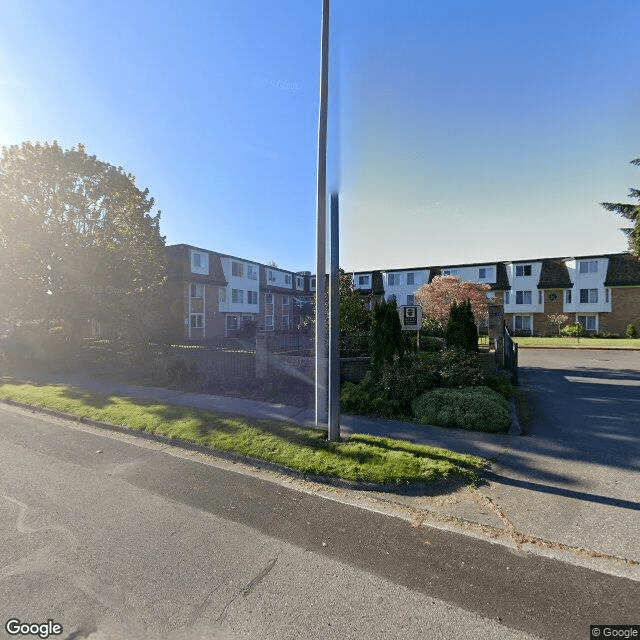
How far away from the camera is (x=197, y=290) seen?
31.4m

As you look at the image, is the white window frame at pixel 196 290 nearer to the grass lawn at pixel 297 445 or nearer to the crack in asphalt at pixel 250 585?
the grass lawn at pixel 297 445

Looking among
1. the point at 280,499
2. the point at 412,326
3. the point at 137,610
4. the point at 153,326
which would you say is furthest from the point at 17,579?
the point at 153,326

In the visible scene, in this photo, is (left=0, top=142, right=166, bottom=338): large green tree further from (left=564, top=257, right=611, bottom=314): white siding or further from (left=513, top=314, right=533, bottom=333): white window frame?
(left=564, top=257, right=611, bottom=314): white siding

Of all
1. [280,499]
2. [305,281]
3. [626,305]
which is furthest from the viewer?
[305,281]

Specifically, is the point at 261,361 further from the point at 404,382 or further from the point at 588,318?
the point at 588,318

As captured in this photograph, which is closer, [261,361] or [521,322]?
[261,361]

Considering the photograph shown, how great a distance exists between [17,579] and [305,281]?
48.6 meters

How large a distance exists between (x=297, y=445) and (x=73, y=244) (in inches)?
621

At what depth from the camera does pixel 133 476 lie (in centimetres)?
533

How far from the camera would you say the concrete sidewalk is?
3.54 meters

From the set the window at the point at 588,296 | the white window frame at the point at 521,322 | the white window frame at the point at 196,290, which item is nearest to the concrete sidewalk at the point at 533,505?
the white window frame at the point at 196,290

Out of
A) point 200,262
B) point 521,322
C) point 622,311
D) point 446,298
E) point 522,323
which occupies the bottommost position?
point 522,323

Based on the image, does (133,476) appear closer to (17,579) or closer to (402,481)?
(17,579)

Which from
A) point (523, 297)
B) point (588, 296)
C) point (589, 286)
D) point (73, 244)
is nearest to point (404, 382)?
point (73, 244)
